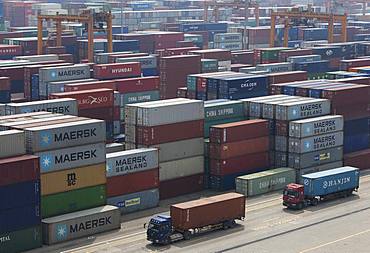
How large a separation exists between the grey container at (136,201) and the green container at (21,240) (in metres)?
9.30

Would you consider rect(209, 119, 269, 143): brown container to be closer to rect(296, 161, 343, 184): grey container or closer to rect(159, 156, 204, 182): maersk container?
rect(159, 156, 204, 182): maersk container

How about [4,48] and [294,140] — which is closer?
[294,140]

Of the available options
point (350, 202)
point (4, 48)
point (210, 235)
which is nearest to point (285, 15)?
point (4, 48)

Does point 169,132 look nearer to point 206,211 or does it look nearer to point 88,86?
point 206,211

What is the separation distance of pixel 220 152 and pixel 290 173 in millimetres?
7841

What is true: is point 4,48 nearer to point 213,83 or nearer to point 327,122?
point 213,83

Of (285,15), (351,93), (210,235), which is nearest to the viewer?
(210,235)

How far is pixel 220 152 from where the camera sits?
76.7 m

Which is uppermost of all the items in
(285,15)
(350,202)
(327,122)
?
(285,15)

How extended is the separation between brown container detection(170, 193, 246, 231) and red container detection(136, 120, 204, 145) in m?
10.6

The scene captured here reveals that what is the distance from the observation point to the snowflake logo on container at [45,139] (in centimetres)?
6097

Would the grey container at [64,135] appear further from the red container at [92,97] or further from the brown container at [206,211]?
the red container at [92,97]

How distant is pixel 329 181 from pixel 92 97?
24.4 meters

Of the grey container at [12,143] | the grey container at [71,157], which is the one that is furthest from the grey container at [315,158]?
the grey container at [12,143]
